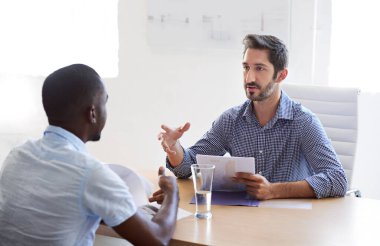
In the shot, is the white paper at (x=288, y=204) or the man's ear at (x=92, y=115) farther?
the white paper at (x=288, y=204)

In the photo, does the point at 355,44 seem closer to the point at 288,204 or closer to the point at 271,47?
the point at 271,47

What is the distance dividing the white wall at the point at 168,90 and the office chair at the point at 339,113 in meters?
0.75

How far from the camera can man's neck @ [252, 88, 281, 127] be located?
7.30 feet

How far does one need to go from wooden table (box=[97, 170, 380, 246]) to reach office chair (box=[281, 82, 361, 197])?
0.69 metres

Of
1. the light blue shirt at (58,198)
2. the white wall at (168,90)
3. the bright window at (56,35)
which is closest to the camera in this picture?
the light blue shirt at (58,198)

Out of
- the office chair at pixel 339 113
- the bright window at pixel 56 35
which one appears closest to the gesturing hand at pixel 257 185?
the office chair at pixel 339 113

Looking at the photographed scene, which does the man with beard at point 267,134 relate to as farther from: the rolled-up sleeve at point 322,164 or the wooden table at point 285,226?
the wooden table at point 285,226

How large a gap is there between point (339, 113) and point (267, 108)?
1.61ft

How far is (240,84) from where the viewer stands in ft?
11.6

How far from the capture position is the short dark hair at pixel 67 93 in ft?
4.33

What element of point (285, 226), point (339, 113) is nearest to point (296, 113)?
point (339, 113)

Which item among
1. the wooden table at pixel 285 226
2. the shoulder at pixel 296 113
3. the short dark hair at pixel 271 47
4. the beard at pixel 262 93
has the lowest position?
the wooden table at pixel 285 226

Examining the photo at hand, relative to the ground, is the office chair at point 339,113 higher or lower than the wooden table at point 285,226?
higher

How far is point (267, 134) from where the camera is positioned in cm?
219
